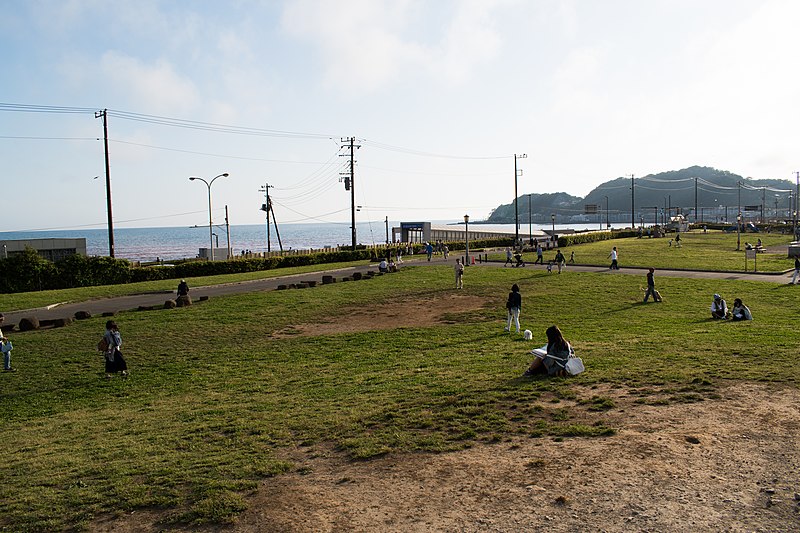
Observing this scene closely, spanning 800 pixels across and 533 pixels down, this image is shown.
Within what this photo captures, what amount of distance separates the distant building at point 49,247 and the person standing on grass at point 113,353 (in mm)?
31206

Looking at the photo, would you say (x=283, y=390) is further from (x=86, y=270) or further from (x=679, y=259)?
(x=679, y=259)

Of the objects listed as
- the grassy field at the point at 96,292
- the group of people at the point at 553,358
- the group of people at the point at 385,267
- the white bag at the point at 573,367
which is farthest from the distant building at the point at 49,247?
the white bag at the point at 573,367

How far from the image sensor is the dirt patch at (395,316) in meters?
22.2

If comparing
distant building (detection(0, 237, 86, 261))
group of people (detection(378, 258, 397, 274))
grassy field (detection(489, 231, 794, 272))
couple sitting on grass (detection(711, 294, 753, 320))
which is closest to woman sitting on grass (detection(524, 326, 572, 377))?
couple sitting on grass (detection(711, 294, 753, 320))

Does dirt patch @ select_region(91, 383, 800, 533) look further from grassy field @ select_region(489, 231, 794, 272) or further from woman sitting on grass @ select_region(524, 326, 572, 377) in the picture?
grassy field @ select_region(489, 231, 794, 272)

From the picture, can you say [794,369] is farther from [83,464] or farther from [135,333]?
[135,333]

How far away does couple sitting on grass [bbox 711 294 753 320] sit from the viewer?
67.1 ft

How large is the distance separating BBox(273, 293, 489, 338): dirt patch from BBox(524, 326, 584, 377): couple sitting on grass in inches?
379

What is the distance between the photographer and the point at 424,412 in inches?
420

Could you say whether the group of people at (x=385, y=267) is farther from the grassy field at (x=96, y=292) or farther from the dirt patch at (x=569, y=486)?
the dirt patch at (x=569, y=486)

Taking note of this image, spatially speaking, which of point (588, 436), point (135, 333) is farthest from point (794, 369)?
point (135, 333)

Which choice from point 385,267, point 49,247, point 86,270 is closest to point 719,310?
point 385,267

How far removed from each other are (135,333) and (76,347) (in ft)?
7.70

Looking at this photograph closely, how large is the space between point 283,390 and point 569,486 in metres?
8.09
